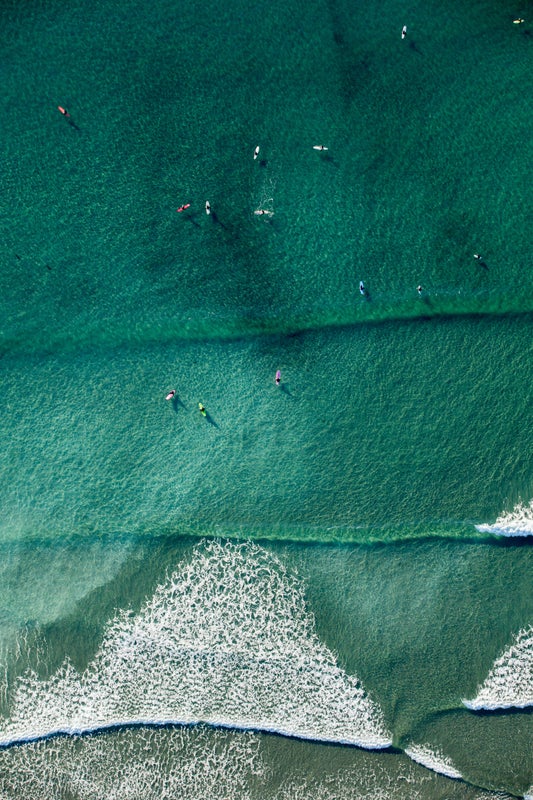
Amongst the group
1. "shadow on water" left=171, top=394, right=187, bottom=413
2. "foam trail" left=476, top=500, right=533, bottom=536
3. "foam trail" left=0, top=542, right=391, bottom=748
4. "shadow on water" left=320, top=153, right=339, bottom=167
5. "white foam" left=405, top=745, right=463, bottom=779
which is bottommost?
"white foam" left=405, top=745, right=463, bottom=779

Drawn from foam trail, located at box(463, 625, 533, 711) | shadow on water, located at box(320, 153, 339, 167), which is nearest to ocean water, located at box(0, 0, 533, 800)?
foam trail, located at box(463, 625, 533, 711)

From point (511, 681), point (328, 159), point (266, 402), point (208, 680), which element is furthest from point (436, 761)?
point (328, 159)

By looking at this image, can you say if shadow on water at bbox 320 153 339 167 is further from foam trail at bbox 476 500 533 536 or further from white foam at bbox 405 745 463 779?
white foam at bbox 405 745 463 779

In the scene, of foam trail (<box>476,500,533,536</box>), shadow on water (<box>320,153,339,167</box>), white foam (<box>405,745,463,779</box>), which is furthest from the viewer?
shadow on water (<box>320,153,339,167</box>)

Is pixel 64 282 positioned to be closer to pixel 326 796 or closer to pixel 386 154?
pixel 386 154

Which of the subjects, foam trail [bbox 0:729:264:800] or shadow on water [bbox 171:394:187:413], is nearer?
foam trail [bbox 0:729:264:800]

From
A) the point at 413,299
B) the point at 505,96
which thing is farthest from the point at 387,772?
the point at 505,96
